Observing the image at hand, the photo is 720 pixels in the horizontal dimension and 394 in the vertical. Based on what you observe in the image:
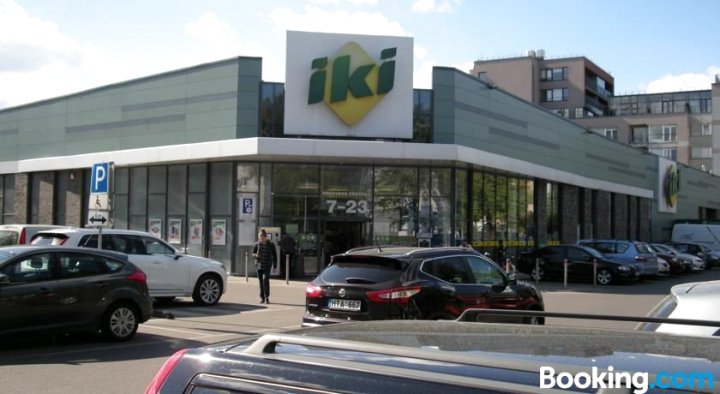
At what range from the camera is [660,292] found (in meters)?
22.8

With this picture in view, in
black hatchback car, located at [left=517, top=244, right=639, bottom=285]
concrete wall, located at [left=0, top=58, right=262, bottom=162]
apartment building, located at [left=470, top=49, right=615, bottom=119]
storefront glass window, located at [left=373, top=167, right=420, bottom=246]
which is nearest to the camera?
black hatchback car, located at [left=517, top=244, right=639, bottom=285]

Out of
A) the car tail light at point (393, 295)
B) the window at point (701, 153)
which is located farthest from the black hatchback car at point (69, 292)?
the window at point (701, 153)

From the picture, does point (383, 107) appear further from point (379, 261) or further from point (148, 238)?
point (379, 261)

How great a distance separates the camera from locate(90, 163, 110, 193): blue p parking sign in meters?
14.7

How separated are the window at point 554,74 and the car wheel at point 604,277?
70.6 meters

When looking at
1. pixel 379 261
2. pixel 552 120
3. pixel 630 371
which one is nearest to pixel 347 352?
pixel 630 371

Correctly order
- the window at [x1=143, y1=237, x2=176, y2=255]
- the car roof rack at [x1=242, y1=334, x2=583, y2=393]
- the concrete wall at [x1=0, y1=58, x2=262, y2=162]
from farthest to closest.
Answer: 1. the concrete wall at [x1=0, y1=58, x2=262, y2=162]
2. the window at [x1=143, y1=237, x2=176, y2=255]
3. the car roof rack at [x1=242, y1=334, x2=583, y2=393]

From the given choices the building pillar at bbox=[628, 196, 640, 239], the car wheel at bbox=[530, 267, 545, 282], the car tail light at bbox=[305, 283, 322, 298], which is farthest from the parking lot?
the building pillar at bbox=[628, 196, 640, 239]

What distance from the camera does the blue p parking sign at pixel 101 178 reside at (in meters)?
14.7

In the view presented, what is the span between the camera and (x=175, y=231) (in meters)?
28.2

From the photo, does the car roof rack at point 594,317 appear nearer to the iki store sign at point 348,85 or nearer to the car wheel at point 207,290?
the car wheel at point 207,290

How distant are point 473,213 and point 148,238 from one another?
53.4 feet

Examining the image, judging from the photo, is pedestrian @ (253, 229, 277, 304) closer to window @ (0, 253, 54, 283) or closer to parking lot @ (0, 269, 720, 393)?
parking lot @ (0, 269, 720, 393)

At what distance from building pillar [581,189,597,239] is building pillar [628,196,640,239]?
353 inches
